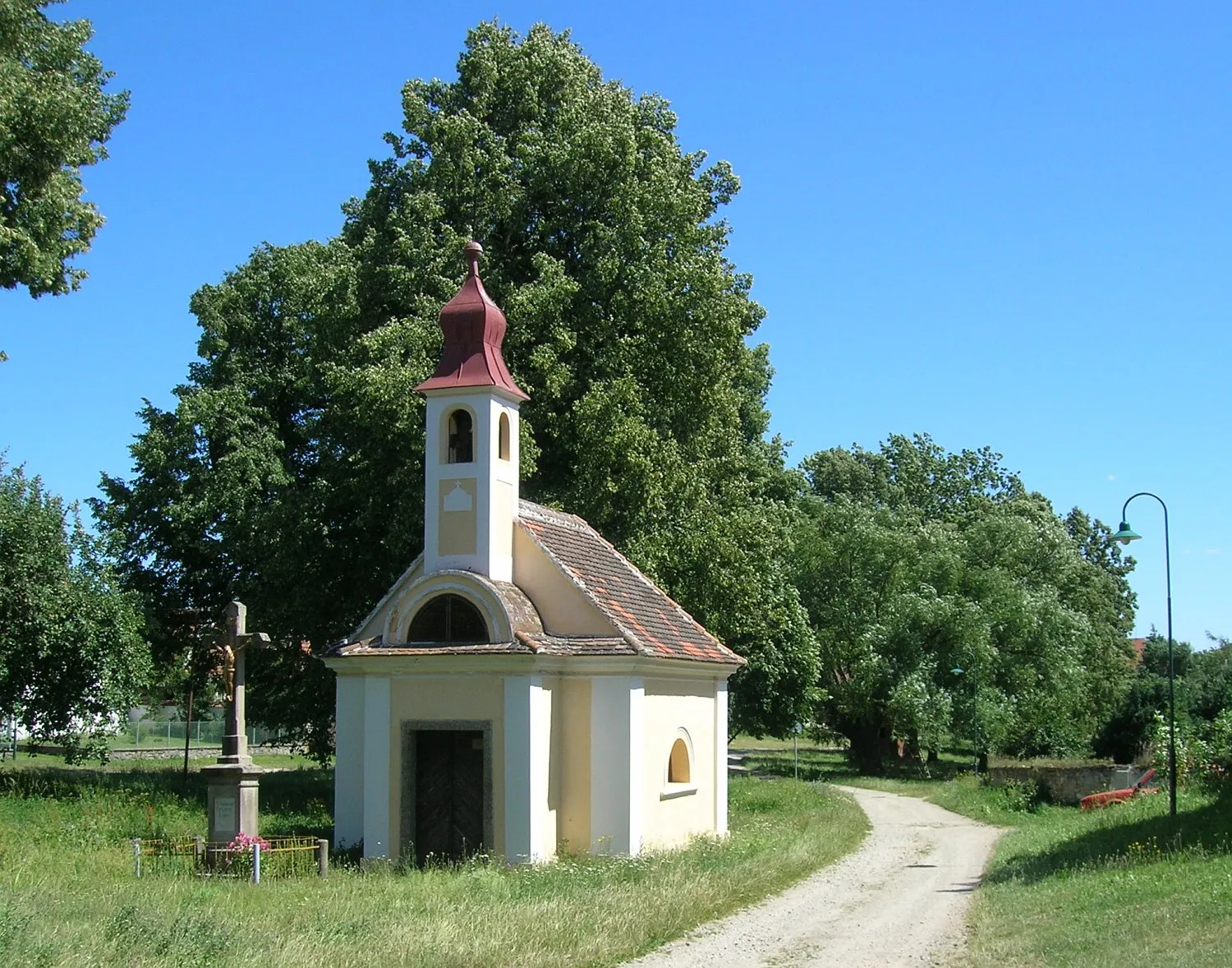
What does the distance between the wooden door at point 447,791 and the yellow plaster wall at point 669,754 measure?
2.63m

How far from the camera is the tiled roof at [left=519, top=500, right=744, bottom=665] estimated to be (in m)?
20.0

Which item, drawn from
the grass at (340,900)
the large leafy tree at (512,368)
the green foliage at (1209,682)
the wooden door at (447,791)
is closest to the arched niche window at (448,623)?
the wooden door at (447,791)

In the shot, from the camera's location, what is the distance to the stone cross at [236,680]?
62.1 feet

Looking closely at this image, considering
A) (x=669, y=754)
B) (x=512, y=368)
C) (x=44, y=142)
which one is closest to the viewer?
(x=44, y=142)

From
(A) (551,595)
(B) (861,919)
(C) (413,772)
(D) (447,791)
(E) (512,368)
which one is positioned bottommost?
(B) (861,919)

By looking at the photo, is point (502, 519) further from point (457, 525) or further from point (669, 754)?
point (669, 754)

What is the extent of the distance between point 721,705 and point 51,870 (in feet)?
38.2

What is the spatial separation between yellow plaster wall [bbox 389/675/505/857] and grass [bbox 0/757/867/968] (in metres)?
0.92

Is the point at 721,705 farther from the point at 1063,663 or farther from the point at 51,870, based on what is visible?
the point at 1063,663

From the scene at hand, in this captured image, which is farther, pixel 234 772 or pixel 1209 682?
pixel 1209 682

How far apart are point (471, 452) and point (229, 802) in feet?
21.1

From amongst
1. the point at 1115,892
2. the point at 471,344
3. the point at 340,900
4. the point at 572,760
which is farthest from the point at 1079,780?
the point at 340,900

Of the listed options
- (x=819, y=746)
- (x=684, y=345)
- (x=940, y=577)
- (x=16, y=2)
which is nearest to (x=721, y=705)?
(x=684, y=345)

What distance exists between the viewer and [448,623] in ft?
64.0
